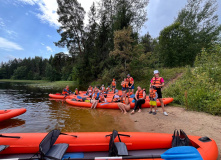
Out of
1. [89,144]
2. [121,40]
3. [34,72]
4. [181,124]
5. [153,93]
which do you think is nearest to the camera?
[89,144]

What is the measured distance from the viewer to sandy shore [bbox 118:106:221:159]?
3.40 m

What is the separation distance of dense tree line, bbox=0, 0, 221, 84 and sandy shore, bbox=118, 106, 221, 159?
898 centimetres

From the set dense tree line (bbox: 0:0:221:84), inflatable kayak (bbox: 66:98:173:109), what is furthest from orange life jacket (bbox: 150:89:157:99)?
dense tree line (bbox: 0:0:221:84)

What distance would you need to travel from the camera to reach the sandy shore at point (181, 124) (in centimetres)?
340

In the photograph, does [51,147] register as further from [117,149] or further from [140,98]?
[140,98]

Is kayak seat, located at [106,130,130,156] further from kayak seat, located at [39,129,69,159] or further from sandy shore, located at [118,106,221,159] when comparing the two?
sandy shore, located at [118,106,221,159]

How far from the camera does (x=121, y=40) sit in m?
12.9

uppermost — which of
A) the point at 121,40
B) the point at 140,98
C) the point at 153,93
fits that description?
the point at 121,40

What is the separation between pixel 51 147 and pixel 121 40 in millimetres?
12377

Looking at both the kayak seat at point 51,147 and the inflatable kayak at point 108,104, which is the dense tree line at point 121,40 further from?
the kayak seat at point 51,147

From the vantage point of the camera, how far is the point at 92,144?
2.41 m

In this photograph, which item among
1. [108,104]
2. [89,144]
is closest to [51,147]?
[89,144]

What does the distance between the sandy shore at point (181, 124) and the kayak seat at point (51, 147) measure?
2.41m

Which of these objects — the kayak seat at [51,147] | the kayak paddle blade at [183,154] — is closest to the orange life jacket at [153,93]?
the kayak paddle blade at [183,154]
